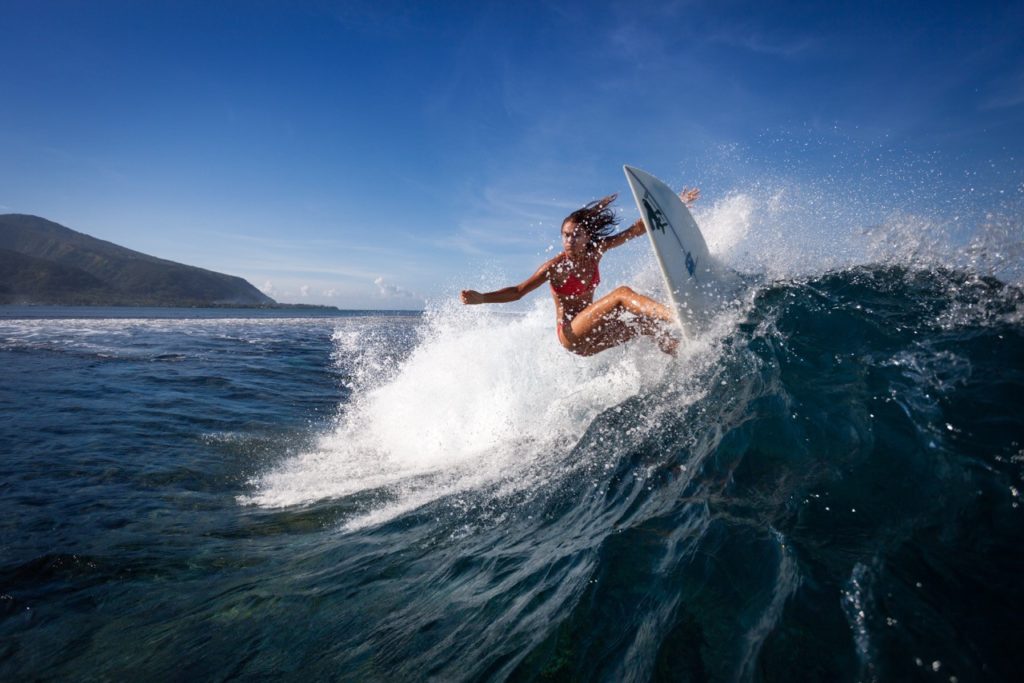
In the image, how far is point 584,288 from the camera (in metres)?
6.34

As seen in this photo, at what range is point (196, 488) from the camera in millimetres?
4977

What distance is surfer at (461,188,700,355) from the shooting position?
228 inches

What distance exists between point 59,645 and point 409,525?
83.1 inches

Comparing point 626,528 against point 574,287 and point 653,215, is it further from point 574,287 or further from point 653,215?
point 574,287

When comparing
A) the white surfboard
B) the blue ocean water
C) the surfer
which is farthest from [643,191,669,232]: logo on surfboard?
the blue ocean water

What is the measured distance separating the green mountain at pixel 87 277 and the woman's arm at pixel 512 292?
3995 inches

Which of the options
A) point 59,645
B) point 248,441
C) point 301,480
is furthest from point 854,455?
point 248,441

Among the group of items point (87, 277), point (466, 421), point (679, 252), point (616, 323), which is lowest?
point (466, 421)

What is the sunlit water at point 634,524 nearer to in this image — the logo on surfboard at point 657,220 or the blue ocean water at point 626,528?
the blue ocean water at point 626,528

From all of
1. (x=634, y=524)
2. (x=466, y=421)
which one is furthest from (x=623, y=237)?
(x=634, y=524)

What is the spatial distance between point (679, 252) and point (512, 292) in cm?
212

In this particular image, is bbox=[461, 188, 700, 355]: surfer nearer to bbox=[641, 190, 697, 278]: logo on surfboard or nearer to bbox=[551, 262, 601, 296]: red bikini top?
bbox=[551, 262, 601, 296]: red bikini top

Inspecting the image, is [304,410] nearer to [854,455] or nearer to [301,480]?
[301,480]

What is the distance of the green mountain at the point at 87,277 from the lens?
285 feet
